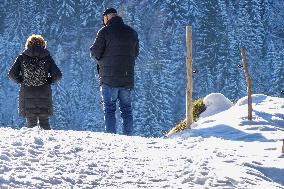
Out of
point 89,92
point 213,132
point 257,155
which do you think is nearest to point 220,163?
point 257,155

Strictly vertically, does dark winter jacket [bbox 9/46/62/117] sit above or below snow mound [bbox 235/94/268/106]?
above

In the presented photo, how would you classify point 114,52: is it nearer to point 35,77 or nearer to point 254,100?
point 35,77

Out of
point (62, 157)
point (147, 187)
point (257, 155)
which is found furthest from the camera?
point (257, 155)

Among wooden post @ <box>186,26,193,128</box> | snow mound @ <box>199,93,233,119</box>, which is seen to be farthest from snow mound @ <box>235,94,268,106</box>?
wooden post @ <box>186,26,193,128</box>

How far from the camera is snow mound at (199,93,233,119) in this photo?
10930 mm

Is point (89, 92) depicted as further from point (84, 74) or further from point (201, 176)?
point (201, 176)

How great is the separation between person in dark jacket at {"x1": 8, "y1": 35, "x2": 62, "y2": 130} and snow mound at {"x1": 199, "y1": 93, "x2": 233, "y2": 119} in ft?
15.3

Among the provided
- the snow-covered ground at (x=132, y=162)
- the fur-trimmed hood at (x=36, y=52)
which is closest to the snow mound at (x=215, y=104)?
the snow-covered ground at (x=132, y=162)

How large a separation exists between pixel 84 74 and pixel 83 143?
72.7 m

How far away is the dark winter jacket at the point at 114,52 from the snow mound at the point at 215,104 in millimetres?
3847

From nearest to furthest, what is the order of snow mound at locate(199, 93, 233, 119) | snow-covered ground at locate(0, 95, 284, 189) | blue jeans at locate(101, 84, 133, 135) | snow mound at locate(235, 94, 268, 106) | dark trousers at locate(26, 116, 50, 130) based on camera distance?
1. snow-covered ground at locate(0, 95, 284, 189)
2. dark trousers at locate(26, 116, 50, 130)
3. blue jeans at locate(101, 84, 133, 135)
4. snow mound at locate(235, 94, 268, 106)
5. snow mound at locate(199, 93, 233, 119)

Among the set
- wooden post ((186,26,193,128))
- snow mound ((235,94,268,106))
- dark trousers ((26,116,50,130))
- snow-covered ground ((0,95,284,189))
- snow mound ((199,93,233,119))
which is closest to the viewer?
snow-covered ground ((0,95,284,189))

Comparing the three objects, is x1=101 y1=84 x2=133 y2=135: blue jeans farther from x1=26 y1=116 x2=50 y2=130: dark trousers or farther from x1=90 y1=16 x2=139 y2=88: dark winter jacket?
x1=26 y1=116 x2=50 y2=130: dark trousers

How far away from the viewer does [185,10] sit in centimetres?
8444
